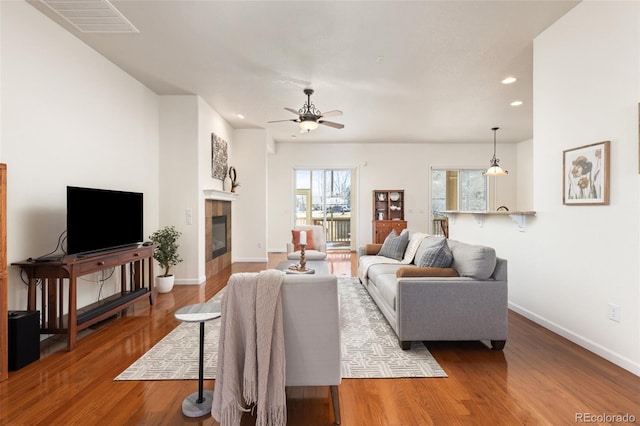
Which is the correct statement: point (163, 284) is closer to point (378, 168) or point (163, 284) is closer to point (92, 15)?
point (92, 15)

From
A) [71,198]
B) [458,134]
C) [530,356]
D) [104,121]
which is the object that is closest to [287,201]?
[458,134]

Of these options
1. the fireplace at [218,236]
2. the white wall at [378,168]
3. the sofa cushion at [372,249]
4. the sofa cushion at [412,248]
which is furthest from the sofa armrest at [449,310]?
the white wall at [378,168]

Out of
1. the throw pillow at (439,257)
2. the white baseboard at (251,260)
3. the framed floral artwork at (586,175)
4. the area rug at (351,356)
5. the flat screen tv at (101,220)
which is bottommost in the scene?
the area rug at (351,356)

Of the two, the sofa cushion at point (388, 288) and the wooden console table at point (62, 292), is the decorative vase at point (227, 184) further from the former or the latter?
the sofa cushion at point (388, 288)

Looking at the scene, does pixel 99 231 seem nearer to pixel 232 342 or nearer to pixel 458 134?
pixel 232 342

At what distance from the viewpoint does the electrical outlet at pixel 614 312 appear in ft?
7.88

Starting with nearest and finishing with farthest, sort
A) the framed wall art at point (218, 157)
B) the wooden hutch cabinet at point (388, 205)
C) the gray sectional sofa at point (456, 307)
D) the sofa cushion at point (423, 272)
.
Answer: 1. the gray sectional sofa at point (456, 307)
2. the sofa cushion at point (423, 272)
3. the framed wall art at point (218, 157)
4. the wooden hutch cabinet at point (388, 205)

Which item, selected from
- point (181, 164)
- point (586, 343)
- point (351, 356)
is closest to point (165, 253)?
point (181, 164)

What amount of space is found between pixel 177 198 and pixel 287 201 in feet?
12.3

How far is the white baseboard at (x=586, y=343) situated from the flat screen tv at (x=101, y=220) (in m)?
4.40

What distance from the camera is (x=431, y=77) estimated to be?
164 inches

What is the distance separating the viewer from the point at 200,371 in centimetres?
190

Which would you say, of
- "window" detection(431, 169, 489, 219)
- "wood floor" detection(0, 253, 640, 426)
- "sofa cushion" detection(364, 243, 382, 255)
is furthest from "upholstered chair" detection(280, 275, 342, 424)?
"window" detection(431, 169, 489, 219)

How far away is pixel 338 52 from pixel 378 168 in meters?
5.27
